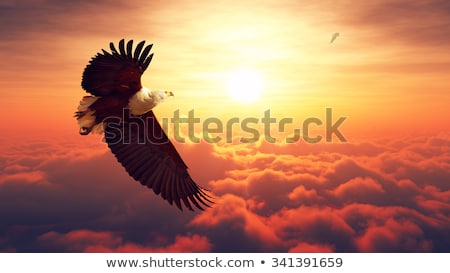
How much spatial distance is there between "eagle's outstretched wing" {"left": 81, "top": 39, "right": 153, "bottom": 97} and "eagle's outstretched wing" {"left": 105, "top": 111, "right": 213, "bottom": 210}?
130 cm

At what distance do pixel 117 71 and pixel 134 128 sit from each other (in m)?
2.22

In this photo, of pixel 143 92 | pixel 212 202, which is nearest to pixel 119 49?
pixel 143 92

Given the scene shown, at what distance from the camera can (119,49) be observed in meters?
10.5

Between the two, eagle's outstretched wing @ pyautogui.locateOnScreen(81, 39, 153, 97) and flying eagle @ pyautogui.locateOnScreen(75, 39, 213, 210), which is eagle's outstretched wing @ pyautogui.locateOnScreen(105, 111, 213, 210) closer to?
flying eagle @ pyautogui.locateOnScreen(75, 39, 213, 210)

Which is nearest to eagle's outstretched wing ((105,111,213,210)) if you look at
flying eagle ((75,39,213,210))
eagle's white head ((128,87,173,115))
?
flying eagle ((75,39,213,210))

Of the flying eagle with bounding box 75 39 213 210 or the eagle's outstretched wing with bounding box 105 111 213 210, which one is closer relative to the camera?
the flying eagle with bounding box 75 39 213 210

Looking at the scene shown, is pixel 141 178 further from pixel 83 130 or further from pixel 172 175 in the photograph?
pixel 83 130

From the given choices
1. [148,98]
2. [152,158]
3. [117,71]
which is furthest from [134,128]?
[117,71]

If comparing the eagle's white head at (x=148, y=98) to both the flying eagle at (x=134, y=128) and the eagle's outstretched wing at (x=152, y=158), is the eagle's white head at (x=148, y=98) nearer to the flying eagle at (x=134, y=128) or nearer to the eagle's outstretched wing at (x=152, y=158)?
the flying eagle at (x=134, y=128)

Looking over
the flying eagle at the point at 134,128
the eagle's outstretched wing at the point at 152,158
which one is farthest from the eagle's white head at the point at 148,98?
the eagle's outstretched wing at the point at 152,158

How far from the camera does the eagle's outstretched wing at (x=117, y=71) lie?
10500 mm

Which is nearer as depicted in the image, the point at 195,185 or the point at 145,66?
the point at 145,66

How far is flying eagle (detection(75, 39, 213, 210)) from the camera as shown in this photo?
36.4 ft
